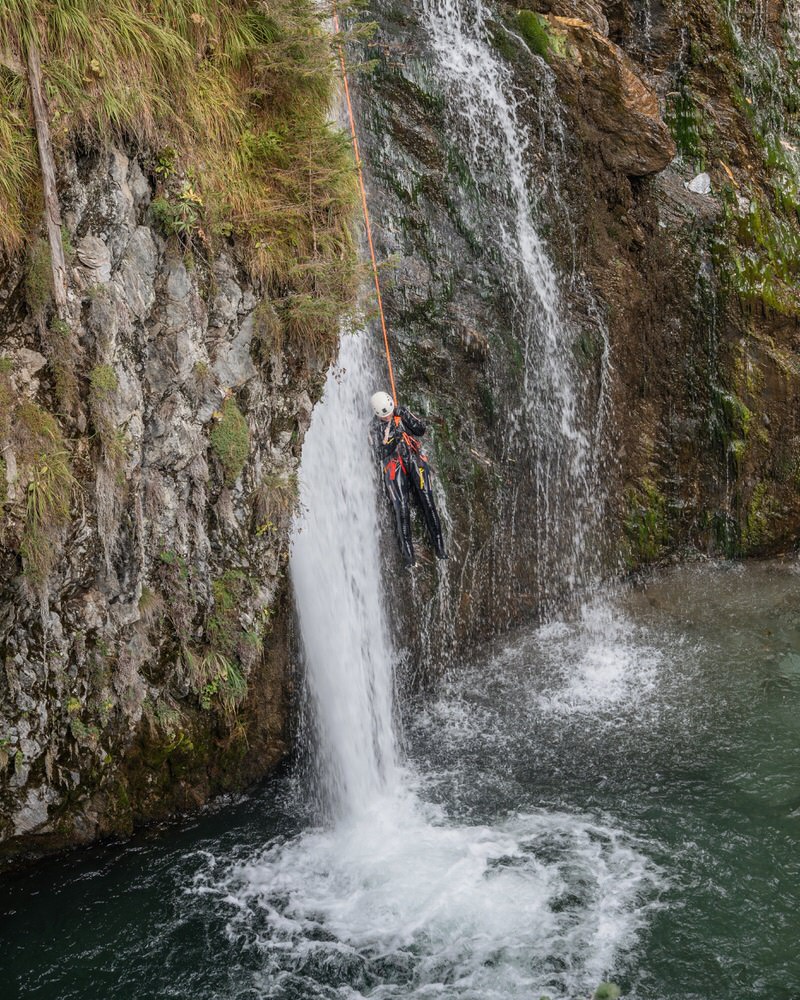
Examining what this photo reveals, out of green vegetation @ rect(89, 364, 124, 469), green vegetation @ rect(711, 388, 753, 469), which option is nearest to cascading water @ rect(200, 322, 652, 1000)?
green vegetation @ rect(89, 364, 124, 469)

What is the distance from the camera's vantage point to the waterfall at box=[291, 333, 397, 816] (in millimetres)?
8078

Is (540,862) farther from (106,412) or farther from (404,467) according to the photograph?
(106,412)

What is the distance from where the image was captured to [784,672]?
9180 millimetres

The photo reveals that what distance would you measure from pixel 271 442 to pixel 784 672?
5673mm

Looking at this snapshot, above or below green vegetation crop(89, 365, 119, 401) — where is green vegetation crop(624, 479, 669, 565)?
below

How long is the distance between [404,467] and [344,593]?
131 cm

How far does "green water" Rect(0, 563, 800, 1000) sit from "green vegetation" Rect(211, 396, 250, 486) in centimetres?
299

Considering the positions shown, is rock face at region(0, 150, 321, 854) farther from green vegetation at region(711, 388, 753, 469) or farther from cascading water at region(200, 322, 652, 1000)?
green vegetation at region(711, 388, 753, 469)


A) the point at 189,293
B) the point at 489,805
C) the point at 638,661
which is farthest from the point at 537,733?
the point at 189,293

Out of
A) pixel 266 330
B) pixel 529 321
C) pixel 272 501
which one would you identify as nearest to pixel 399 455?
pixel 272 501

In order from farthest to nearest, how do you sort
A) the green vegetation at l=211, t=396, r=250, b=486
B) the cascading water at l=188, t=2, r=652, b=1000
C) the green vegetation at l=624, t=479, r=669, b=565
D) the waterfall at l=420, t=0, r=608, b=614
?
the green vegetation at l=624, t=479, r=669, b=565 → the waterfall at l=420, t=0, r=608, b=614 → the green vegetation at l=211, t=396, r=250, b=486 → the cascading water at l=188, t=2, r=652, b=1000

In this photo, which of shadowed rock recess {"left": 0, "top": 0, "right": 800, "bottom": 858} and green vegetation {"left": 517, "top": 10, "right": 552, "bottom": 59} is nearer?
shadowed rock recess {"left": 0, "top": 0, "right": 800, "bottom": 858}

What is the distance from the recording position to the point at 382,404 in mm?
8375

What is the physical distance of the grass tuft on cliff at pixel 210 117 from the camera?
5.70m
